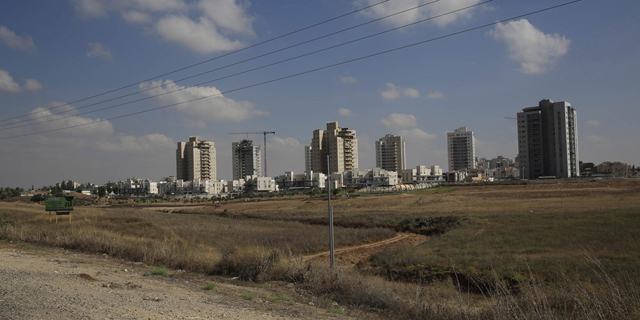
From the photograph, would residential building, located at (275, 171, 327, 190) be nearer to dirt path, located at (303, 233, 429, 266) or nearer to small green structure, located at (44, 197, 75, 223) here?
dirt path, located at (303, 233, 429, 266)

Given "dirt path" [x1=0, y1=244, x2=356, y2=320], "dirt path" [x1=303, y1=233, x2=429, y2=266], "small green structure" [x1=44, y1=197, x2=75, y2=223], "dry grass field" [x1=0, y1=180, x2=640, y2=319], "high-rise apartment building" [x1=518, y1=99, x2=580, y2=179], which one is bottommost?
"dirt path" [x1=303, y1=233, x2=429, y2=266]

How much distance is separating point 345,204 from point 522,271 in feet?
185

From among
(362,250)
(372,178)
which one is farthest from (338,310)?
(372,178)

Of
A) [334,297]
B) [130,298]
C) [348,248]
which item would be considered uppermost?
[130,298]

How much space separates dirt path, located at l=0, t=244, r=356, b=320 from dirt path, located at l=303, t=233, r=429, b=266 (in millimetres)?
11519

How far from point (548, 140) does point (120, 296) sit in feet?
514

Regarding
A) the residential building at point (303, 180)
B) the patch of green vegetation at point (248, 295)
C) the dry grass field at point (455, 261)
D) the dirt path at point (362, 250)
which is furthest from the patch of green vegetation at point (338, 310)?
the residential building at point (303, 180)

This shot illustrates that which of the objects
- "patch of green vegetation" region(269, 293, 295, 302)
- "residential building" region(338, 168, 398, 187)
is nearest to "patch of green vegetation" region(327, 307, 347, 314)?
"patch of green vegetation" region(269, 293, 295, 302)

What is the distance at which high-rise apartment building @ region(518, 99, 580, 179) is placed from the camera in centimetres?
13712

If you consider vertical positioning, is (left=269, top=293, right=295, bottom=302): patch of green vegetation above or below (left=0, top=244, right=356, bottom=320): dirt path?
below

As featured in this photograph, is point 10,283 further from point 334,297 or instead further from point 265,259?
point 334,297

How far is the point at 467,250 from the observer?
25.9 metres

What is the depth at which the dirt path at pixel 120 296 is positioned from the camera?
7734 millimetres

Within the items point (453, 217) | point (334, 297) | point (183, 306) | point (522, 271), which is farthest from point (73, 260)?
point (453, 217)
